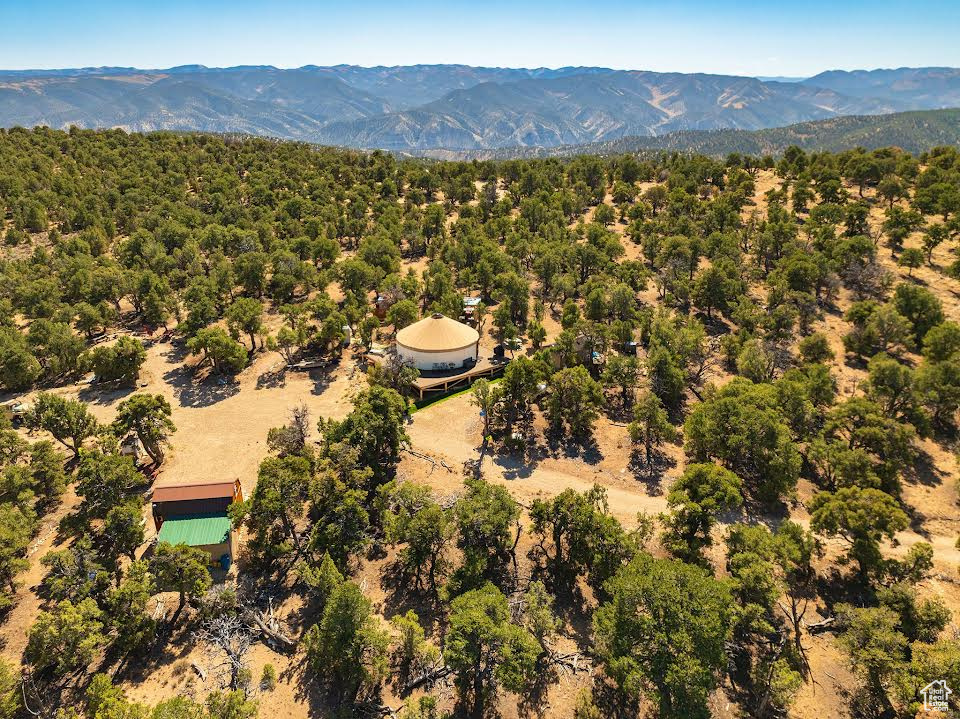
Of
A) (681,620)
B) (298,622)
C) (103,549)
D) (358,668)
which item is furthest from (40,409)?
(681,620)

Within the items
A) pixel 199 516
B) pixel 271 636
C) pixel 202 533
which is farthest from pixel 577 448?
pixel 199 516

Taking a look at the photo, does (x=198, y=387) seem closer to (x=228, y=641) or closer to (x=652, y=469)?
(x=228, y=641)

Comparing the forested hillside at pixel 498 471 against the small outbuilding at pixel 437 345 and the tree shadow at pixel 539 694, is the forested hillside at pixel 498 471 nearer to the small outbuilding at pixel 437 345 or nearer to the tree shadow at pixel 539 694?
the tree shadow at pixel 539 694

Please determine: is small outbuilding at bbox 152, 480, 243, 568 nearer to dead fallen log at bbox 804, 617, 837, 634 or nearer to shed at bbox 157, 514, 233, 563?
shed at bbox 157, 514, 233, 563

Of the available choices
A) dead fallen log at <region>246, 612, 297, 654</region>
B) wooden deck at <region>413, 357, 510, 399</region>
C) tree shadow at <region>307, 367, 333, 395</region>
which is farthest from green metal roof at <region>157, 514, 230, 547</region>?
wooden deck at <region>413, 357, 510, 399</region>

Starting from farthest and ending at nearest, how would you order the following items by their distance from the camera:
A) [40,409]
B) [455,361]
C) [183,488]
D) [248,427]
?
[455,361] < [248,427] < [40,409] < [183,488]

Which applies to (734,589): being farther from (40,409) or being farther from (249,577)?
(40,409)
